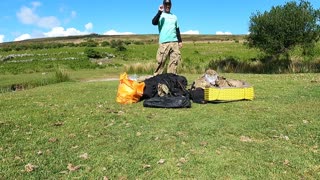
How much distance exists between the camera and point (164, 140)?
6.16m

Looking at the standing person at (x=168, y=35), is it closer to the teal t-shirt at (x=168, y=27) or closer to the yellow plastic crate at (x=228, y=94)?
the teal t-shirt at (x=168, y=27)

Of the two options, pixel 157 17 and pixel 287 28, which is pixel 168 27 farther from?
pixel 287 28

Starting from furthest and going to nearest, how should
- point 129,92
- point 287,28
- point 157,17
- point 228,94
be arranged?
point 287,28 < point 157,17 < point 129,92 < point 228,94

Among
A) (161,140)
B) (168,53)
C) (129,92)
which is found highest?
(168,53)

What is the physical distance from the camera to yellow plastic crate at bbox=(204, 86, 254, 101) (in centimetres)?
926

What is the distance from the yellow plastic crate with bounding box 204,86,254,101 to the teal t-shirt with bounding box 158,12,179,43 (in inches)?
125

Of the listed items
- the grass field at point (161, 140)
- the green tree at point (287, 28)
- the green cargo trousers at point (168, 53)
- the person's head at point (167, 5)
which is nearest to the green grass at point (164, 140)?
the grass field at point (161, 140)

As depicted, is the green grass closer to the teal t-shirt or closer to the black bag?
the black bag

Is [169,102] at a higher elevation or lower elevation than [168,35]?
lower

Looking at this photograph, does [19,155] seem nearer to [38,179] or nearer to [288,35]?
[38,179]

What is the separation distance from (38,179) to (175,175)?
63.7 inches

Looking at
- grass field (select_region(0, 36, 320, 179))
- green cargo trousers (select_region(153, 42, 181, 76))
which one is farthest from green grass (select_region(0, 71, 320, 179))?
green cargo trousers (select_region(153, 42, 181, 76))

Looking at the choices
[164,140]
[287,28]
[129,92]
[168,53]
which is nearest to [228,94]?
[129,92]

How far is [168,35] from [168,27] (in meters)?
0.24
